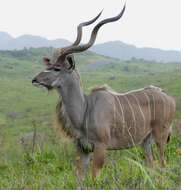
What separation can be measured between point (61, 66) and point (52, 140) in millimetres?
2797

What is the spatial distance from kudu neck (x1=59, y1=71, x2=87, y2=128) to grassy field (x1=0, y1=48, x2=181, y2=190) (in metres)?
0.14

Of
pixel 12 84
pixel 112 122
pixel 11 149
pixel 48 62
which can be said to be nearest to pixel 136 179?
pixel 112 122

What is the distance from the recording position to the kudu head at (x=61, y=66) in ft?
18.9

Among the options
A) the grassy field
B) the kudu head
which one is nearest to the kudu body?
the kudu head

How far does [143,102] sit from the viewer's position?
6281 mm

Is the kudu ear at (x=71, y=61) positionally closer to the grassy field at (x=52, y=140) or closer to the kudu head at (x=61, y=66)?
the kudu head at (x=61, y=66)

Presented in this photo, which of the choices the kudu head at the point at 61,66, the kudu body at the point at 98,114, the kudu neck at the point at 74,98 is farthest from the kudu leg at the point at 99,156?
the kudu head at the point at 61,66

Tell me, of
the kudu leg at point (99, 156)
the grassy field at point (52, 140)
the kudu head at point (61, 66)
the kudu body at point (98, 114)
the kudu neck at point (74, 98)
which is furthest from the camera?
the kudu neck at point (74, 98)

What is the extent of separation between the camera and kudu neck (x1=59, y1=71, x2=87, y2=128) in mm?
5875

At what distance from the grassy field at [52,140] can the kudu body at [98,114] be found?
0.15 metres

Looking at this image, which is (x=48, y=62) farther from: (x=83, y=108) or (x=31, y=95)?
(x=31, y=95)

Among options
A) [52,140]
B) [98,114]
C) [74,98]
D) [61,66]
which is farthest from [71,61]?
[52,140]

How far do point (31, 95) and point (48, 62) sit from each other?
162 feet

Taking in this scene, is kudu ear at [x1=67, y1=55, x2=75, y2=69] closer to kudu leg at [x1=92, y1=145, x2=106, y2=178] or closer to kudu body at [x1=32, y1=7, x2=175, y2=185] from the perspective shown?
kudu body at [x1=32, y1=7, x2=175, y2=185]
